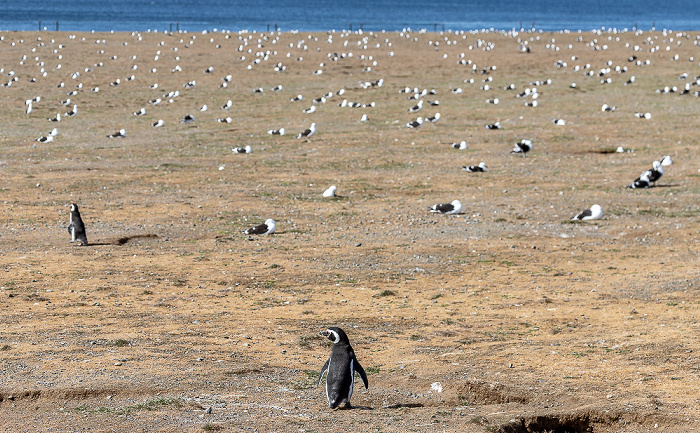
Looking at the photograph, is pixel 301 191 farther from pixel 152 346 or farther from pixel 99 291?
pixel 152 346

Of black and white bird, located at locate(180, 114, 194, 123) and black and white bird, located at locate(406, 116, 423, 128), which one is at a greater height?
black and white bird, located at locate(406, 116, 423, 128)

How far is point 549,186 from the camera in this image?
29672mm

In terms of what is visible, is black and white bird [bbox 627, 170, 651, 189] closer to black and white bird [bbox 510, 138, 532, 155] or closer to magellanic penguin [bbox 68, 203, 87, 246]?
black and white bird [bbox 510, 138, 532, 155]

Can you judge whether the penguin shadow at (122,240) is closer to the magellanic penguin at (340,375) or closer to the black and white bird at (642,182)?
the magellanic penguin at (340,375)

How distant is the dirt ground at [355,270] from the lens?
11906mm

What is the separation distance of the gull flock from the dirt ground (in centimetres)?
58

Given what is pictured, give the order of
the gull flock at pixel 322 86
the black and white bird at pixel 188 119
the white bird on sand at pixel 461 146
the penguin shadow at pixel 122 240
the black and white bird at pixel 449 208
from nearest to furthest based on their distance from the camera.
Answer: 1. the penguin shadow at pixel 122 240
2. the black and white bird at pixel 449 208
3. the white bird on sand at pixel 461 146
4. the gull flock at pixel 322 86
5. the black and white bird at pixel 188 119

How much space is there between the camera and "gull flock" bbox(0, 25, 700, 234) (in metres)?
42.8

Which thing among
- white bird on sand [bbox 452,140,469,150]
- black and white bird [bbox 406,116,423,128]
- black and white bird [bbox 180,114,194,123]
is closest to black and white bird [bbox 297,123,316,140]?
black and white bird [bbox 406,116,423,128]

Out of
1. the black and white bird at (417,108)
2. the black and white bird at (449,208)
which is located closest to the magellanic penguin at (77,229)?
the black and white bird at (449,208)

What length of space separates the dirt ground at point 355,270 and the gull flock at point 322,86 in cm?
58

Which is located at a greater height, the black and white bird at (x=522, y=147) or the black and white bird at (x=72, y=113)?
the black and white bird at (x=522, y=147)

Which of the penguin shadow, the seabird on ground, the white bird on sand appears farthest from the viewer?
the white bird on sand

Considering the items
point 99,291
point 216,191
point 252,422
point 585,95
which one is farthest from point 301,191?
point 585,95
